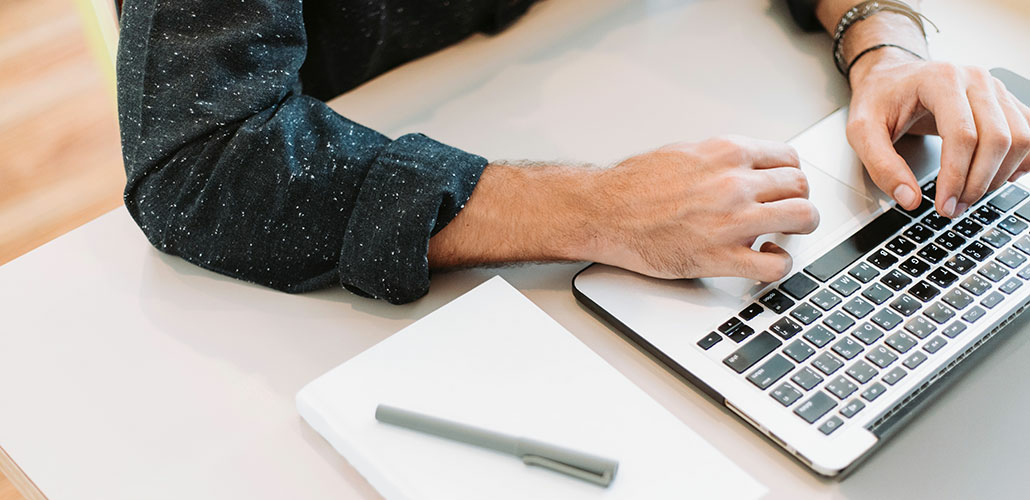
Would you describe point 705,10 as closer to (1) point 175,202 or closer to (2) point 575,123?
(2) point 575,123

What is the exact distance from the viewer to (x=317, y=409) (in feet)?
1.78

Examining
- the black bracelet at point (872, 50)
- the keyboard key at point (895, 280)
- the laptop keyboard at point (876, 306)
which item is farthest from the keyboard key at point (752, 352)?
the black bracelet at point (872, 50)

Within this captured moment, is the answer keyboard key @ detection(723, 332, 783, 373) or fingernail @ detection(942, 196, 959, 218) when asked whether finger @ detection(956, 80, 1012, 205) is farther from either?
keyboard key @ detection(723, 332, 783, 373)

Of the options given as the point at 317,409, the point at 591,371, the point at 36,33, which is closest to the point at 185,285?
the point at 317,409

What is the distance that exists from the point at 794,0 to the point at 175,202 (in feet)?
2.09

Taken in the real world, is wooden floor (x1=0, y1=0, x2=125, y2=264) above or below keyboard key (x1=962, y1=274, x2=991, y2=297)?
below

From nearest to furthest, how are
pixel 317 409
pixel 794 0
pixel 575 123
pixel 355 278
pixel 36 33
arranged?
pixel 317 409 → pixel 355 278 → pixel 575 123 → pixel 794 0 → pixel 36 33

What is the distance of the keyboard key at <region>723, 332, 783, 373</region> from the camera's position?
578mm

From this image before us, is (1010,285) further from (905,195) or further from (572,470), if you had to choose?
(572,470)

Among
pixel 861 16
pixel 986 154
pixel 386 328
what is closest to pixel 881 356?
pixel 986 154

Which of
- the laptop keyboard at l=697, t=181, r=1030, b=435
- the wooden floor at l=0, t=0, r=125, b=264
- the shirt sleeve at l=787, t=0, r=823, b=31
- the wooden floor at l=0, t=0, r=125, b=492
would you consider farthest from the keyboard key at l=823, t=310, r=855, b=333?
the wooden floor at l=0, t=0, r=125, b=492

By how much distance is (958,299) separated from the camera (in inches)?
24.3

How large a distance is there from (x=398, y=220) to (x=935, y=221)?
1.34ft

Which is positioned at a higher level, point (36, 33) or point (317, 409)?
point (317, 409)
